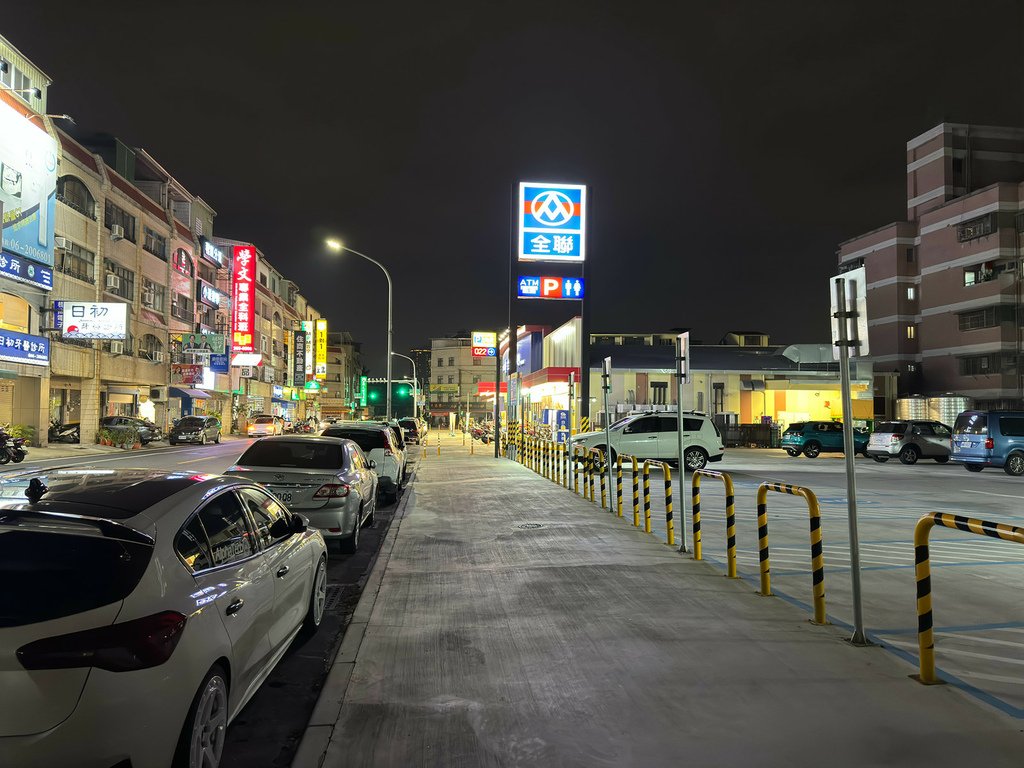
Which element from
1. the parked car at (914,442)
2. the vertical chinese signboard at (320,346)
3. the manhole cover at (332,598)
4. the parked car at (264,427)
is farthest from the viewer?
the vertical chinese signboard at (320,346)

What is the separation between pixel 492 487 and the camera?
58.0ft

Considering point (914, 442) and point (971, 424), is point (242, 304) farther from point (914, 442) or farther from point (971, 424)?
point (971, 424)

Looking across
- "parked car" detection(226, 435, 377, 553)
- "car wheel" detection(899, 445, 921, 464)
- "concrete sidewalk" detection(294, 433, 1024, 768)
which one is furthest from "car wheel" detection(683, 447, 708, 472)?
"concrete sidewalk" detection(294, 433, 1024, 768)

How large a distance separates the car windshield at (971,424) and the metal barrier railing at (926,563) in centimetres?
2145

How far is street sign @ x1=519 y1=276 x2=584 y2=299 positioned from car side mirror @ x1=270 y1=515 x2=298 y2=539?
84.9 ft

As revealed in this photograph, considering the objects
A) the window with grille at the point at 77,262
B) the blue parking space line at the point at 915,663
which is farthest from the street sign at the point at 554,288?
the window with grille at the point at 77,262

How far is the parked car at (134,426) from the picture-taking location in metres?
38.1

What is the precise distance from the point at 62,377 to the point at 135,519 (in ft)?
132

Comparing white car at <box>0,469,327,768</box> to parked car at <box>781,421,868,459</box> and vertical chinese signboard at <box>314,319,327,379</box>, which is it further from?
vertical chinese signboard at <box>314,319,327,379</box>

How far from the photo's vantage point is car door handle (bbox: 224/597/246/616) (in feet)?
12.0

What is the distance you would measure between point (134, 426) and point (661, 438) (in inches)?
1149

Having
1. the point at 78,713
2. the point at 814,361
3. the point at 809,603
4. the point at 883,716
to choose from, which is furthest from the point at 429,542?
the point at 814,361

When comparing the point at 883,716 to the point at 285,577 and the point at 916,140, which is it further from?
the point at 916,140

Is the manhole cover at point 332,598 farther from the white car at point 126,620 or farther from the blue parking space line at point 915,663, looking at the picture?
the blue parking space line at point 915,663
